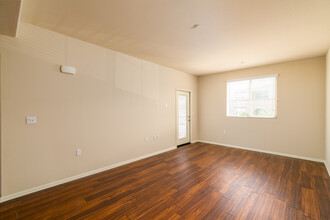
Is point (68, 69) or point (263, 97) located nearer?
point (68, 69)

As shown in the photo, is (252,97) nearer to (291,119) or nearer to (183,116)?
(291,119)

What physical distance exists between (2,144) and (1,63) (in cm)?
123

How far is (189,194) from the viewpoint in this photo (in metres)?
2.41

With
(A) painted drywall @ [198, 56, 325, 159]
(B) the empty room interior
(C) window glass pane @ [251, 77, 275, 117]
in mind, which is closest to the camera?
(B) the empty room interior

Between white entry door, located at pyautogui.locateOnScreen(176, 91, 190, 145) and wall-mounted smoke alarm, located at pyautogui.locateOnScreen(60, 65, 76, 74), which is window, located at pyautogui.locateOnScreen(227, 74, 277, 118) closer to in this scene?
white entry door, located at pyautogui.locateOnScreen(176, 91, 190, 145)

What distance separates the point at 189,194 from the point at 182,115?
11.3ft

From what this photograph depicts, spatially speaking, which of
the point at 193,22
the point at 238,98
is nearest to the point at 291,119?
the point at 238,98

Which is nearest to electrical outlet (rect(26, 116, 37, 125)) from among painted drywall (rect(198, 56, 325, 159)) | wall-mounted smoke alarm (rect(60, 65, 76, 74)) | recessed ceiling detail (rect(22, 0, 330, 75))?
wall-mounted smoke alarm (rect(60, 65, 76, 74))

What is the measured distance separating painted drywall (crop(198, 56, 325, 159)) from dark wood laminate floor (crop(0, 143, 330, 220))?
0.71 m

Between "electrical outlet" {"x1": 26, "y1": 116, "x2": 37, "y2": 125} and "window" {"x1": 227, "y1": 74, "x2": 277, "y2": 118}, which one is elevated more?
"window" {"x1": 227, "y1": 74, "x2": 277, "y2": 118}

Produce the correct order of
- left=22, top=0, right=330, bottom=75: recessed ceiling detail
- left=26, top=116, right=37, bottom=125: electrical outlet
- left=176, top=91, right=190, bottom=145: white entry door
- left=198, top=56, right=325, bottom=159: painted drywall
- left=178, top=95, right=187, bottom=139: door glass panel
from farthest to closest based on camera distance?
left=178, top=95, right=187, bottom=139: door glass panel → left=176, top=91, right=190, bottom=145: white entry door → left=198, top=56, right=325, bottom=159: painted drywall → left=26, top=116, right=37, bottom=125: electrical outlet → left=22, top=0, right=330, bottom=75: recessed ceiling detail

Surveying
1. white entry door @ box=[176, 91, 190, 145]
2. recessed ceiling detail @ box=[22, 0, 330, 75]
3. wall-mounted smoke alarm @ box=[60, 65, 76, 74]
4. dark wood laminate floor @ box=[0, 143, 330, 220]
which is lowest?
dark wood laminate floor @ box=[0, 143, 330, 220]

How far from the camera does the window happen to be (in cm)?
462

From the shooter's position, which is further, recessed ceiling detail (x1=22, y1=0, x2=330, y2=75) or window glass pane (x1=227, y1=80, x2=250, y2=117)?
window glass pane (x1=227, y1=80, x2=250, y2=117)
